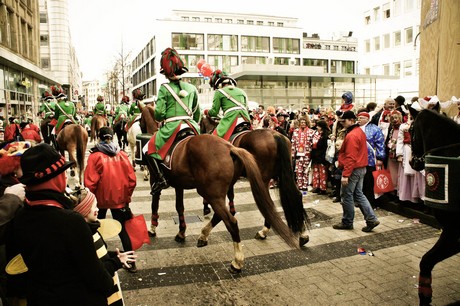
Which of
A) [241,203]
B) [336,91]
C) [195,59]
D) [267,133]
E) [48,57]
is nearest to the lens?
[267,133]

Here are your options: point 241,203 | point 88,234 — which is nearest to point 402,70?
point 241,203

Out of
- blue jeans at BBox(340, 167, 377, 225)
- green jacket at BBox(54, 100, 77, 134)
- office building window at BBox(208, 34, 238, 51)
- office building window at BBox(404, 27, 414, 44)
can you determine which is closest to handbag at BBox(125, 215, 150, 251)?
blue jeans at BBox(340, 167, 377, 225)

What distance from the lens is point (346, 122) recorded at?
626 cm

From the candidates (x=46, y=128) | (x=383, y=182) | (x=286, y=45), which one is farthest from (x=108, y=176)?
(x=286, y=45)

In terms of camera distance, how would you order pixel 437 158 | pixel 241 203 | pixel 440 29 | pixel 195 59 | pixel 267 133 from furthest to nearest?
pixel 195 59 < pixel 241 203 < pixel 267 133 < pixel 440 29 < pixel 437 158

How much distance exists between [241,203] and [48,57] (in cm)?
5026

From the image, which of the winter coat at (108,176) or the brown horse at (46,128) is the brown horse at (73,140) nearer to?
the brown horse at (46,128)

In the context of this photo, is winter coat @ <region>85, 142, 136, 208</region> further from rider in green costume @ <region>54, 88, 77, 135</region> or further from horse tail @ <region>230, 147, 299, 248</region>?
rider in green costume @ <region>54, 88, 77, 135</region>

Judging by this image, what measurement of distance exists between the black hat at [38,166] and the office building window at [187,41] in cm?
5434

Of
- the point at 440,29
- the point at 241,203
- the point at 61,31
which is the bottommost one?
the point at 241,203

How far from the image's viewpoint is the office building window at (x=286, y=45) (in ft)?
195

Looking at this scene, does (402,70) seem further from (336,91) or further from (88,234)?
(88,234)

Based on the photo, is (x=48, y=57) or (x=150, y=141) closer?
(x=150, y=141)

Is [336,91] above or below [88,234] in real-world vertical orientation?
above
